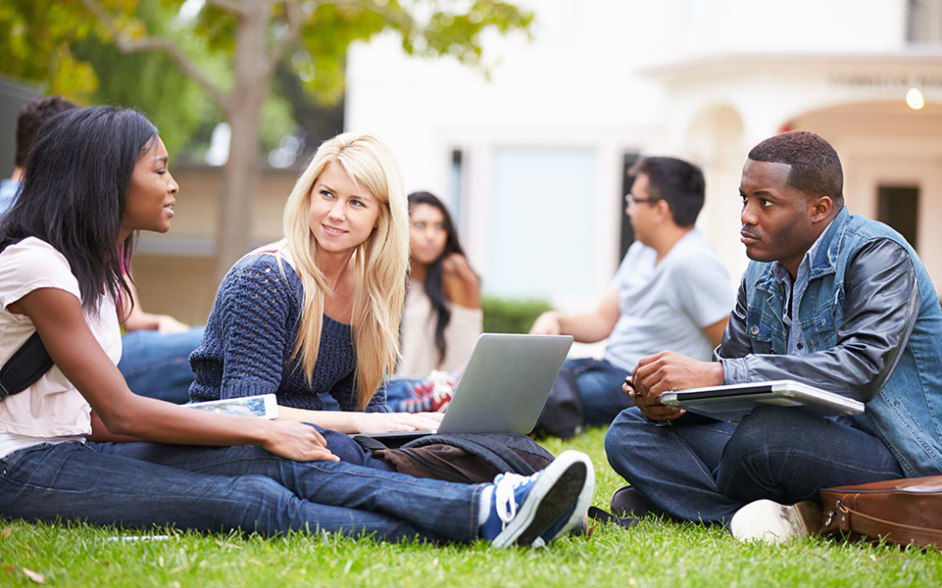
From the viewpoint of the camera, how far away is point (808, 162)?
14.5 feet

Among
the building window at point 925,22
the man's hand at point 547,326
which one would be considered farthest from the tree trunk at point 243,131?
the building window at point 925,22

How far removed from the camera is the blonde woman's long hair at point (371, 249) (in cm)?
464

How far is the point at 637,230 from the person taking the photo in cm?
740

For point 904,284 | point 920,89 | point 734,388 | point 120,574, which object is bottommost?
point 120,574

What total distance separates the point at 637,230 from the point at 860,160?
33.7 ft

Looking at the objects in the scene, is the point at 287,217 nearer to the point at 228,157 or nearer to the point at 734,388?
the point at 734,388

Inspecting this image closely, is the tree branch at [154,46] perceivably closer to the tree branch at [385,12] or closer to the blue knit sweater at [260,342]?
the tree branch at [385,12]

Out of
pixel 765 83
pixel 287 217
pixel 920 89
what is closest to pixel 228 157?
pixel 765 83

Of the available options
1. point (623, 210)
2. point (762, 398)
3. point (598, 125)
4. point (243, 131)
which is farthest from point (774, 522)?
point (623, 210)

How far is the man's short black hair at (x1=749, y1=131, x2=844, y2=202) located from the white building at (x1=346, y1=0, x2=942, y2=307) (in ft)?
36.2

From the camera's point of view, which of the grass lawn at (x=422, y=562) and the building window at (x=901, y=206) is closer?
the grass lawn at (x=422, y=562)

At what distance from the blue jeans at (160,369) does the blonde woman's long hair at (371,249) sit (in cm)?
252

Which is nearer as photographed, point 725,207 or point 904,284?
point 904,284

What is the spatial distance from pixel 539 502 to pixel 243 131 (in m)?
11.2
